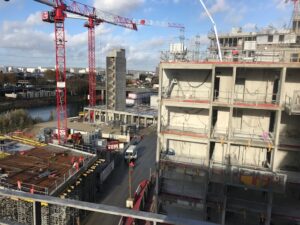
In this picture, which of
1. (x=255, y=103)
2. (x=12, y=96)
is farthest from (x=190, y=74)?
(x=12, y=96)

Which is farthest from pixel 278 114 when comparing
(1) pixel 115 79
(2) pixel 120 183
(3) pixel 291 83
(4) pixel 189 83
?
(1) pixel 115 79

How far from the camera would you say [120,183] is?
22.8m

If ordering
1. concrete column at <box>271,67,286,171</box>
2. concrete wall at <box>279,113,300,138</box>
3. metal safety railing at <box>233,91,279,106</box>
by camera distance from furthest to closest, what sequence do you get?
metal safety railing at <box>233,91,279,106</box>
concrete wall at <box>279,113,300,138</box>
concrete column at <box>271,67,286,171</box>

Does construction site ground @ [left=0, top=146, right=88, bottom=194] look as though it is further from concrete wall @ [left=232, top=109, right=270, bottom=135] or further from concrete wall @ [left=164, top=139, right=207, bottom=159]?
concrete wall @ [left=232, top=109, right=270, bottom=135]

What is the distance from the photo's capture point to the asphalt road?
17.0 m

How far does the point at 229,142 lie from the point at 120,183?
12271 millimetres

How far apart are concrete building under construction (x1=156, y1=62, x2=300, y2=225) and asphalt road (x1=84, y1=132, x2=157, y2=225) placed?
170 inches

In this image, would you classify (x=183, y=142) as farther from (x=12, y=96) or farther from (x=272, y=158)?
(x=12, y=96)

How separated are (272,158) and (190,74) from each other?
21.6 ft

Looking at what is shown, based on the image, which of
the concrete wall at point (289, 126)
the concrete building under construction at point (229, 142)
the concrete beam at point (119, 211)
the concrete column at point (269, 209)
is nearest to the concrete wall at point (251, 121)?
the concrete building under construction at point (229, 142)

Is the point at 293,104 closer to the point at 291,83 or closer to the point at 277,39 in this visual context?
the point at 291,83

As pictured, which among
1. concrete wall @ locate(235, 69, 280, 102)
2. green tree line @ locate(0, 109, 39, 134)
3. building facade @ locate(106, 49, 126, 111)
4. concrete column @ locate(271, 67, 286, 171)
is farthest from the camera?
building facade @ locate(106, 49, 126, 111)

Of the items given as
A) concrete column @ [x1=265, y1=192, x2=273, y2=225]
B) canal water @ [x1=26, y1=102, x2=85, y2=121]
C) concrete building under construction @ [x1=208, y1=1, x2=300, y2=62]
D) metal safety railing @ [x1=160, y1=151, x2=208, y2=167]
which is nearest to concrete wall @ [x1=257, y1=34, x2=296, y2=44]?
concrete building under construction @ [x1=208, y1=1, x2=300, y2=62]

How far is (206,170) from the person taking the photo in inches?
562
